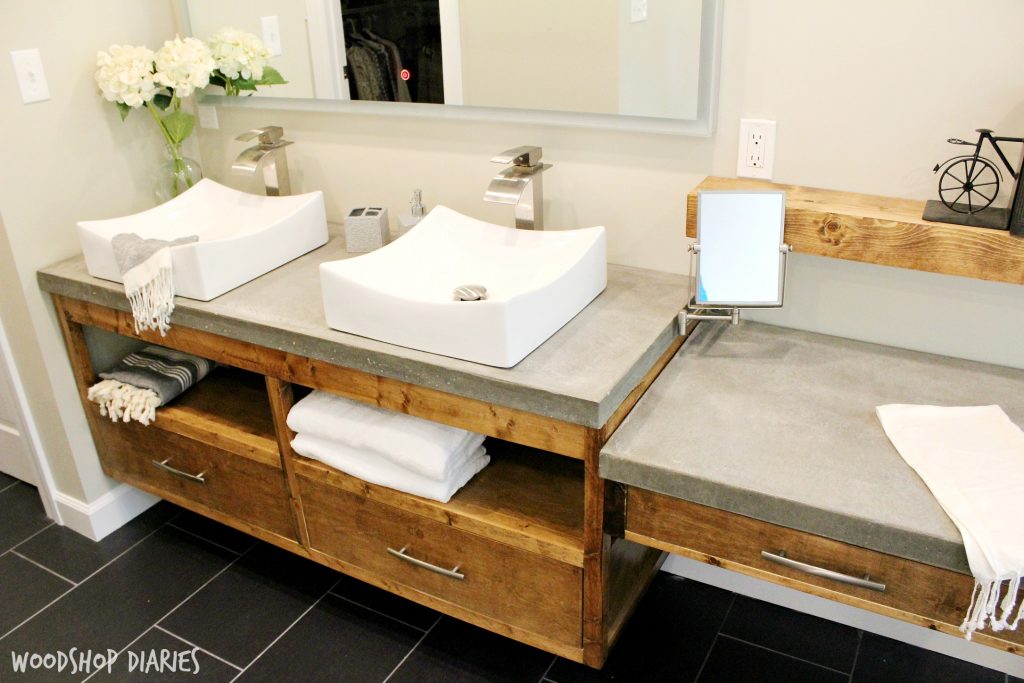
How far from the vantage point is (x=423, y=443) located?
5.44 feet

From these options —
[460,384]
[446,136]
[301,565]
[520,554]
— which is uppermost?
[446,136]

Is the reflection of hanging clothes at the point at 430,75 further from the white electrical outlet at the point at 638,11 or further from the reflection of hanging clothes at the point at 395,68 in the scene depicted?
the white electrical outlet at the point at 638,11

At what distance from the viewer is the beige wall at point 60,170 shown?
1.99 meters

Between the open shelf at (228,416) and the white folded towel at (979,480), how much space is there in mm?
1320

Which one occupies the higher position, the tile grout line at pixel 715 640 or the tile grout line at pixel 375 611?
the tile grout line at pixel 375 611

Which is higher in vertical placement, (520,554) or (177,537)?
(520,554)

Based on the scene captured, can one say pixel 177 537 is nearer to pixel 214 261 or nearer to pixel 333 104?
pixel 214 261

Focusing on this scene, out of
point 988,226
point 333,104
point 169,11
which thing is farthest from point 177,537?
point 988,226

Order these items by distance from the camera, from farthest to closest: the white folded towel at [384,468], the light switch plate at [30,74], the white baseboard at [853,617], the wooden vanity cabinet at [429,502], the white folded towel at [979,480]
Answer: the light switch plate at [30,74]
the white baseboard at [853,617]
the white folded towel at [384,468]
the wooden vanity cabinet at [429,502]
the white folded towel at [979,480]

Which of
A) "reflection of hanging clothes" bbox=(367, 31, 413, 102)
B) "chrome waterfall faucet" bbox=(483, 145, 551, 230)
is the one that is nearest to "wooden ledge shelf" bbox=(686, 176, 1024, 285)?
"chrome waterfall faucet" bbox=(483, 145, 551, 230)

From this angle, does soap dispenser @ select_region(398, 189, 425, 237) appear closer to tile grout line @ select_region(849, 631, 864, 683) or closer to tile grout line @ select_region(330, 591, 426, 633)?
tile grout line @ select_region(330, 591, 426, 633)

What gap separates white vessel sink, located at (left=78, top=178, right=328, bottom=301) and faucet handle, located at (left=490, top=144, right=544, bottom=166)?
0.57 metres

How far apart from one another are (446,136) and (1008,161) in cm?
120

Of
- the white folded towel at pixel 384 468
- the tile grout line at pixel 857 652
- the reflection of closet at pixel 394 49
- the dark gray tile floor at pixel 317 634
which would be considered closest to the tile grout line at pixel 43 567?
the dark gray tile floor at pixel 317 634
